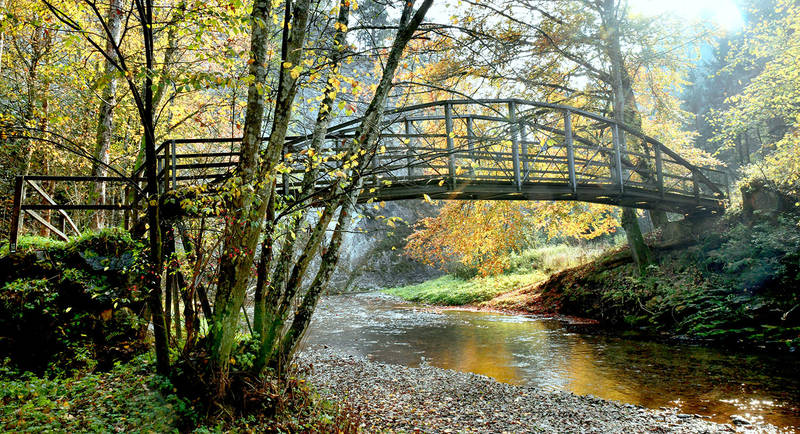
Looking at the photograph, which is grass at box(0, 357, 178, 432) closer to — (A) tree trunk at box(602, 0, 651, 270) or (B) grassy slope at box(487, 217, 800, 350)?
(B) grassy slope at box(487, 217, 800, 350)

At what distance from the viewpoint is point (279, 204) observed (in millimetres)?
4691

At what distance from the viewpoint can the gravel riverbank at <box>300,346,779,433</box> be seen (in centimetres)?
452

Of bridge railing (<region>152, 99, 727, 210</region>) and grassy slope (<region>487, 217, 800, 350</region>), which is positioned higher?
bridge railing (<region>152, 99, 727, 210</region>)

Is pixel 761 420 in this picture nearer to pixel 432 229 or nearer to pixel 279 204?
pixel 279 204

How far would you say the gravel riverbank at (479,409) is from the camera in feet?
14.8

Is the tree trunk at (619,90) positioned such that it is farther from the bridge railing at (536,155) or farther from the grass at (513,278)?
the grass at (513,278)

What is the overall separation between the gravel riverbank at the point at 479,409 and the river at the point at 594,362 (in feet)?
1.52

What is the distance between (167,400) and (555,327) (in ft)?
31.2

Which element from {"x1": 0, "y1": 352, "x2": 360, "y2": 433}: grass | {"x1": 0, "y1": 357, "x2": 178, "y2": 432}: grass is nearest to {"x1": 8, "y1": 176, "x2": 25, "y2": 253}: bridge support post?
{"x1": 0, "y1": 352, "x2": 360, "y2": 433}: grass

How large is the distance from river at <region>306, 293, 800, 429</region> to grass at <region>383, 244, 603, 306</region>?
4.74m

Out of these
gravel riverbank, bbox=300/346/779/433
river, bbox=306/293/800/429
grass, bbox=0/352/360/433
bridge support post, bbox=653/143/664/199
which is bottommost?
river, bbox=306/293/800/429

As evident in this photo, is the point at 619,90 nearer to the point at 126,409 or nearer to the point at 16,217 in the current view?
the point at 126,409

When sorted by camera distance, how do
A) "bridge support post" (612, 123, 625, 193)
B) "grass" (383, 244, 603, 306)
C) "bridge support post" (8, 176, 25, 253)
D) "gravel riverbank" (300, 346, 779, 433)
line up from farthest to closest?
"grass" (383, 244, 603, 306) → "bridge support post" (612, 123, 625, 193) → "bridge support post" (8, 176, 25, 253) → "gravel riverbank" (300, 346, 779, 433)

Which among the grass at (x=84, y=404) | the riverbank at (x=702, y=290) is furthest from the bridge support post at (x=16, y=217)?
the riverbank at (x=702, y=290)
